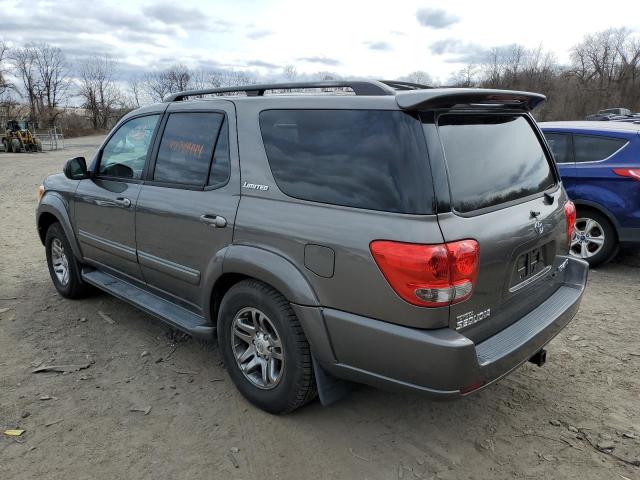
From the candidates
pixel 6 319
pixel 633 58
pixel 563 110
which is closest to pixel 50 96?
pixel 563 110

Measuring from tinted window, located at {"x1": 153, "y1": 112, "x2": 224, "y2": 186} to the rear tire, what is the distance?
4.53 meters

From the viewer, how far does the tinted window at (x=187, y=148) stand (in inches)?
130

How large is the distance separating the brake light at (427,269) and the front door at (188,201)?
3.62ft

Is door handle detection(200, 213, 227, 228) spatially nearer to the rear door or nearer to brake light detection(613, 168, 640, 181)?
the rear door

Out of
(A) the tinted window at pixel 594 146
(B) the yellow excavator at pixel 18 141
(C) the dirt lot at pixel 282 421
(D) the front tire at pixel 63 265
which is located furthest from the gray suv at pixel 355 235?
(B) the yellow excavator at pixel 18 141

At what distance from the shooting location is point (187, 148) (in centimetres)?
347

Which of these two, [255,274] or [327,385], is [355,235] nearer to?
[255,274]

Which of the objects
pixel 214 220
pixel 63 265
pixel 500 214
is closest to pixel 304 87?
pixel 214 220

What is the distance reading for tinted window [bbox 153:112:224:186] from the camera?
3.30 meters

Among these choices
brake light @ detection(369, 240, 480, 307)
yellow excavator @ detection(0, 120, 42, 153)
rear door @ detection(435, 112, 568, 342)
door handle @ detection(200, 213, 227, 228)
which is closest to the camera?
brake light @ detection(369, 240, 480, 307)

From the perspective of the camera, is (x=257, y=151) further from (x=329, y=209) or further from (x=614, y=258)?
(x=614, y=258)

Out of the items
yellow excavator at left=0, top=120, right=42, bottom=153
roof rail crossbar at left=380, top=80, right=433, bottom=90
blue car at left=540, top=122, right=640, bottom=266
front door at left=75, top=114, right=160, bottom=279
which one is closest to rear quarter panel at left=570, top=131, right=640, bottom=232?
blue car at left=540, top=122, right=640, bottom=266

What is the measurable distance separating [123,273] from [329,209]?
2362 mm

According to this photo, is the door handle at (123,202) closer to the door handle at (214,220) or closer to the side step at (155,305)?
the side step at (155,305)
